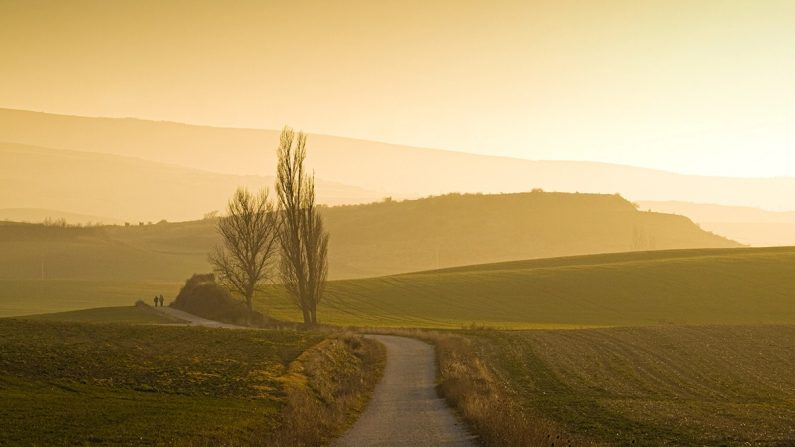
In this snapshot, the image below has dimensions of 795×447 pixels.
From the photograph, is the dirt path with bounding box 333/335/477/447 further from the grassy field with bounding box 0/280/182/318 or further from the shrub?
the grassy field with bounding box 0/280/182/318

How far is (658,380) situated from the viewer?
132 ft

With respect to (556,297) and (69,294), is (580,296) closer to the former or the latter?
(556,297)

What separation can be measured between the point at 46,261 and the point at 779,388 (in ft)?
483

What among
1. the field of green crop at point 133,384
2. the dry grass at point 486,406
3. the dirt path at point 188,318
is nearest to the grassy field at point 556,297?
the dirt path at point 188,318

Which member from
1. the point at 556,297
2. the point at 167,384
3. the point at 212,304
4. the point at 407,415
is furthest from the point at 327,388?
the point at 556,297

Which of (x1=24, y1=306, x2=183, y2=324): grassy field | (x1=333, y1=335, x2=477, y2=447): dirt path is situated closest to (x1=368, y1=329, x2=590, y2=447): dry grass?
(x1=333, y1=335, x2=477, y2=447): dirt path

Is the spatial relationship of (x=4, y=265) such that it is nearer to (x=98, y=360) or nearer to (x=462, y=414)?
(x=98, y=360)

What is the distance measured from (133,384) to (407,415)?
10420 millimetres

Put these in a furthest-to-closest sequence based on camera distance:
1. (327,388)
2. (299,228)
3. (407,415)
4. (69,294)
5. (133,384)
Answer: (69,294)
(299,228)
(327,388)
(133,384)
(407,415)

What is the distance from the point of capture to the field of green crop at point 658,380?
27328 mm

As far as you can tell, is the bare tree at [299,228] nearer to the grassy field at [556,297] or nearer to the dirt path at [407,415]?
the grassy field at [556,297]

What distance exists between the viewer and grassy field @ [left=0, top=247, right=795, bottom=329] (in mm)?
79338

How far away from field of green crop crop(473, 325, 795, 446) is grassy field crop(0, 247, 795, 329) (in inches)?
646

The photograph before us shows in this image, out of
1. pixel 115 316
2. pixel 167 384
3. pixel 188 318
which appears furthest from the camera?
pixel 188 318
